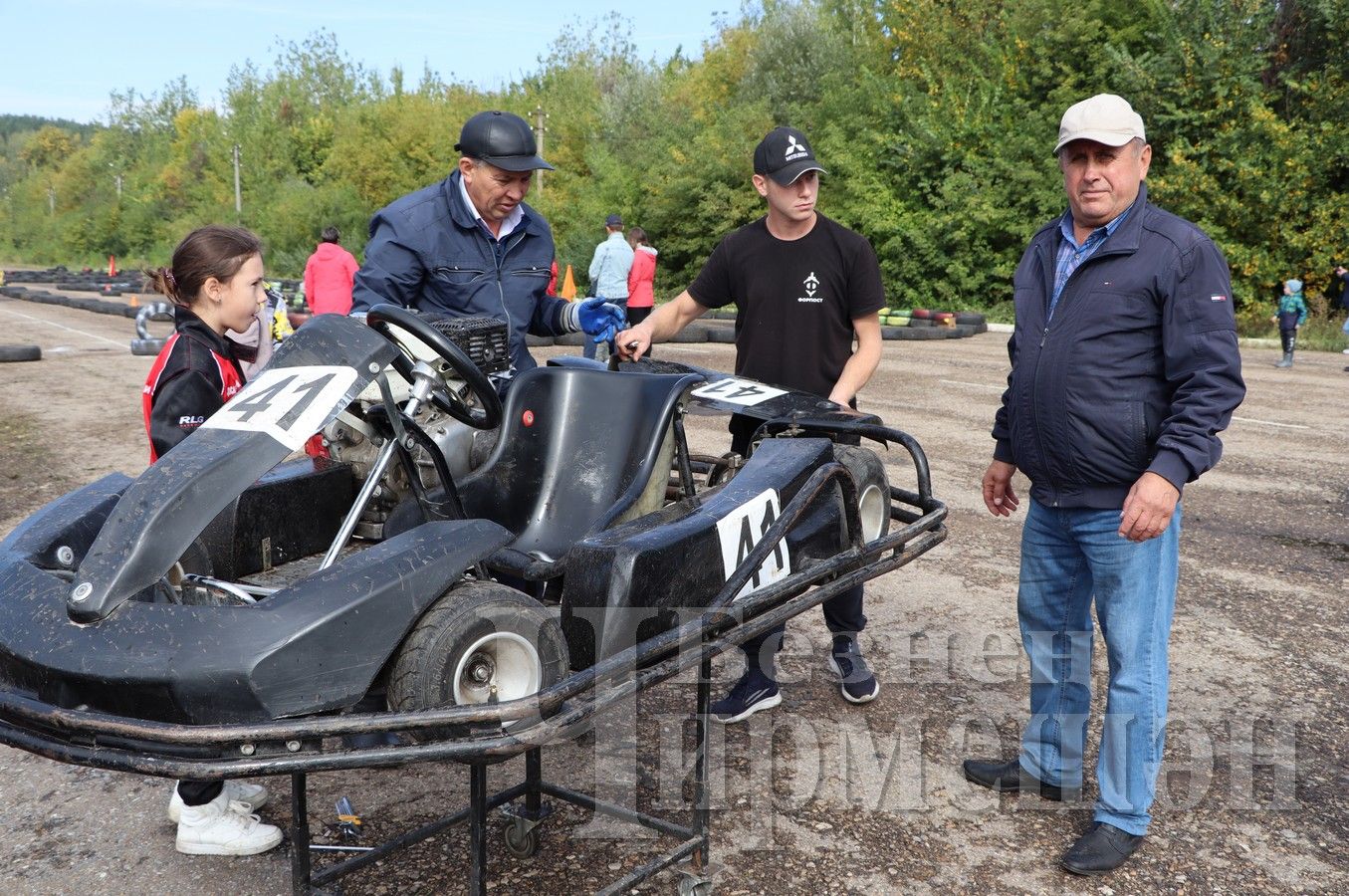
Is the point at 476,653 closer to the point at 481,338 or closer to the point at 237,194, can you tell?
the point at 481,338

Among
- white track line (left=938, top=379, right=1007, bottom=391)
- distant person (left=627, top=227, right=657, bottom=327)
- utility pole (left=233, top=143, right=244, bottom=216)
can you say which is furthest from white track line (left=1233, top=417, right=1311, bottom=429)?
utility pole (left=233, top=143, right=244, bottom=216)

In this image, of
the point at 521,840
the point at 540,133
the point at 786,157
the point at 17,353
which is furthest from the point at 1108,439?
the point at 540,133

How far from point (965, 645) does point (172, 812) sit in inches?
116

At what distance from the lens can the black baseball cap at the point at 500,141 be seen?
3.42 metres

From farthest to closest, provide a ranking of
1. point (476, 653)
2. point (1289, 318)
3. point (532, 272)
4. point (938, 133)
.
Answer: point (938, 133) < point (1289, 318) < point (532, 272) < point (476, 653)

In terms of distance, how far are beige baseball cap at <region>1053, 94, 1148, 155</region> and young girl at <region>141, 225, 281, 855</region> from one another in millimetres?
2204

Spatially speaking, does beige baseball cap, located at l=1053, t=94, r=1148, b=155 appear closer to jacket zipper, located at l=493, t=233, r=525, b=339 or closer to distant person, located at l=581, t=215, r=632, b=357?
jacket zipper, located at l=493, t=233, r=525, b=339

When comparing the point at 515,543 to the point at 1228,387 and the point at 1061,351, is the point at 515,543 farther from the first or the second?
the point at 1228,387

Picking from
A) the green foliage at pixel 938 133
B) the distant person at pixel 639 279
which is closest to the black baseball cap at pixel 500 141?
the distant person at pixel 639 279

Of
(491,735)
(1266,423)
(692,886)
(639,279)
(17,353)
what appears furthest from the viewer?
(17,353)

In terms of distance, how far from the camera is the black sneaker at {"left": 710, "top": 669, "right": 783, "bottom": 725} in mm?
3865

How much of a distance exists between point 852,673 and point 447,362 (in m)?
1.93

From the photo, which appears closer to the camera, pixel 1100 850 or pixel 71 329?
pixel 1100 850

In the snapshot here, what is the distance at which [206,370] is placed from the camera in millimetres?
2986
